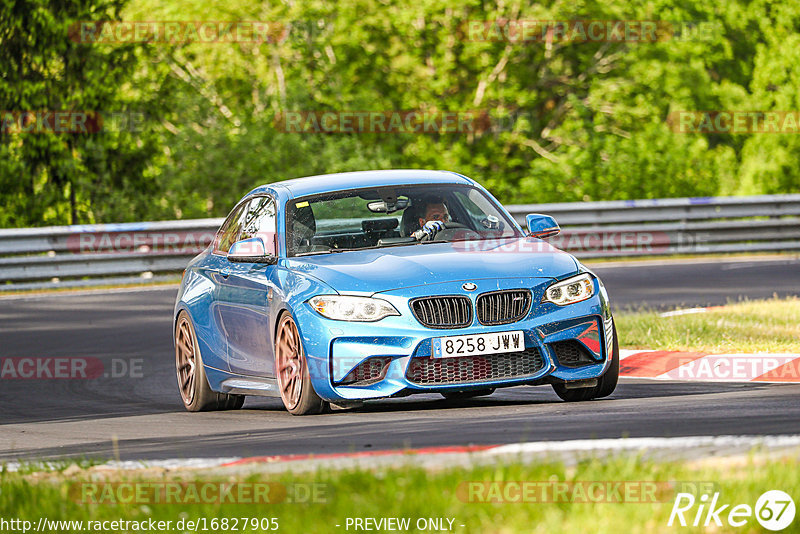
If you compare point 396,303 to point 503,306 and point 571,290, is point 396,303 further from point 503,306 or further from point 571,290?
point 571,290

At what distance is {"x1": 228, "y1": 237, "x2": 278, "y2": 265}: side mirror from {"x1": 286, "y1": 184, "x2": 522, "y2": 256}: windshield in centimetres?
16

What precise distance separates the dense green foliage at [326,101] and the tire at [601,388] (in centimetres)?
1883

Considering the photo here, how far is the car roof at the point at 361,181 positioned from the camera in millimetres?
10273

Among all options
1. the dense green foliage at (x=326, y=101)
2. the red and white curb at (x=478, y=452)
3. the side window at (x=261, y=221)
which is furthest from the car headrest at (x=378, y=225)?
the dense green foliage at (x=326, y=101)

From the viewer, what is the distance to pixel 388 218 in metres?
10.0

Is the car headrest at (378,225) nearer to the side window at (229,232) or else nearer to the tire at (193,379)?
the side window at (229,232)

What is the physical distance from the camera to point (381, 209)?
1010cm

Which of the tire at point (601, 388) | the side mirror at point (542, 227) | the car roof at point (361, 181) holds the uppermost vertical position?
the car roof at point (361, 181)

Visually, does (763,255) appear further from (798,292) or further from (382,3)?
(382,3)

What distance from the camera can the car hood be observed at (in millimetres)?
8758

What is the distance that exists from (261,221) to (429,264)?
1.91 m

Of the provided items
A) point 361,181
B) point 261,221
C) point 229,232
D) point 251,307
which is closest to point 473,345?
point 251,307

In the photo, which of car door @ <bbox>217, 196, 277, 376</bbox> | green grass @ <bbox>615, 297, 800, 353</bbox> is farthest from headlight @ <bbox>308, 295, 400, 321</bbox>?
green grass @ <bbox>615, 297, 800, 353</bbox>

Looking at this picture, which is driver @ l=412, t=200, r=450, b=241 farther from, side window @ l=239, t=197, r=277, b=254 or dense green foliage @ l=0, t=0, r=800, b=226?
dense green foliage @ l=0, t=0, r=800, b=226
